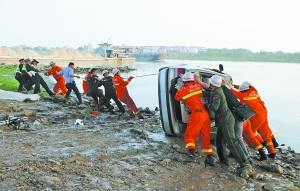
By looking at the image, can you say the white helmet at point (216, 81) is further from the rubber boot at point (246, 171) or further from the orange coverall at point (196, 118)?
the rubber boot at point (246, 171)

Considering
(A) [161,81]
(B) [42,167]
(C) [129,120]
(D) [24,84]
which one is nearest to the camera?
(B) [42,167]

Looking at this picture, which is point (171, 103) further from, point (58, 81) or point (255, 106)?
point (58, 81)

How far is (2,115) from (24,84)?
5229 mm

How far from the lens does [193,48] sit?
162250 millimetres

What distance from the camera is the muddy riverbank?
4125 millimetres

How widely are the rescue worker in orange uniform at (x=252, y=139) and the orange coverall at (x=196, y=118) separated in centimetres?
97

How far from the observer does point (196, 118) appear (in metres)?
5.22

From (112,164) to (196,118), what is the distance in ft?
5.36

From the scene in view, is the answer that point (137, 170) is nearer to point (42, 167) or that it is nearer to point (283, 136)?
point (42, 167)

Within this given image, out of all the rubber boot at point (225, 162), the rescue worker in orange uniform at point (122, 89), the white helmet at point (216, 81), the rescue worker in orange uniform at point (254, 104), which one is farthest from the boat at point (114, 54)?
the white helmet at point (216, 81)

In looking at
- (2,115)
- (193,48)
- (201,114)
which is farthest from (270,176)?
(193,48)

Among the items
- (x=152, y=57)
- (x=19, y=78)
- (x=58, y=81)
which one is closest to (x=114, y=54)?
(x=152, y=57)

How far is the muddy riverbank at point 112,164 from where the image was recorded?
4.12 m

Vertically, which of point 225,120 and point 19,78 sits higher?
point 225,120
